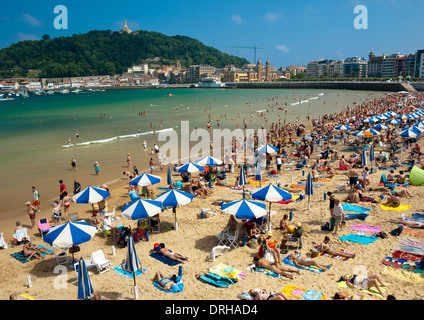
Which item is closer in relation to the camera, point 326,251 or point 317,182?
point 326,251

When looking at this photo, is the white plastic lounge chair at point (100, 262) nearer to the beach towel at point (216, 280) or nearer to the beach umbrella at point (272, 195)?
the beach towel at point (216, 280)

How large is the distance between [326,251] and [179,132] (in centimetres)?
2856

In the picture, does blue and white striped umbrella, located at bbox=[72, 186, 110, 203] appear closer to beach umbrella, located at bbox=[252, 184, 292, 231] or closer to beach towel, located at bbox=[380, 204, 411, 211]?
beach umbrella, located at bbox=[252, 184, 292, 231]

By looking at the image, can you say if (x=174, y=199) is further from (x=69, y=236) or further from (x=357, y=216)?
(x=357, y=216)

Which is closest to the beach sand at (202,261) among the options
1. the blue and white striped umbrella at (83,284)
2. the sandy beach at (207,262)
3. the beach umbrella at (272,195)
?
the sandy beach at (207,262)

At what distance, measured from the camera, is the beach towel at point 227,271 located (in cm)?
739

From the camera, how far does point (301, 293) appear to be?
21.5 feet

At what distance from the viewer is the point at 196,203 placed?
12727 mm

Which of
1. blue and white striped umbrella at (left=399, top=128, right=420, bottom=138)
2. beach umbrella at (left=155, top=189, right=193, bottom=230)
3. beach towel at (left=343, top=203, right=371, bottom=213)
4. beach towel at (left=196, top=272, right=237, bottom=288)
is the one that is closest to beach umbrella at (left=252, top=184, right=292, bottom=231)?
beach umbrella at (left=155, top=189, right=193, bottom=230)

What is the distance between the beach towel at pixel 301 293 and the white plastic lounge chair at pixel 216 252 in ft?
6.91

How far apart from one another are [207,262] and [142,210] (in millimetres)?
2401

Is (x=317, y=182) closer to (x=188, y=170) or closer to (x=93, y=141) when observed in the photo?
(x=188, y=170)

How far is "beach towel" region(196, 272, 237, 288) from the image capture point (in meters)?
7.10
